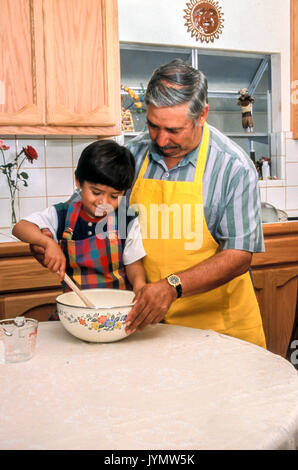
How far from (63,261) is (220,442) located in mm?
706

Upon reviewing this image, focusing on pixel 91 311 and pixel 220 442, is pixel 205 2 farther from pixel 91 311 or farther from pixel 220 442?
pixel 220 442

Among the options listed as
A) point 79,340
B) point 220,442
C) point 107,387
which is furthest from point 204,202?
point 220,442

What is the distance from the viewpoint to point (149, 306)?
1.16 metres

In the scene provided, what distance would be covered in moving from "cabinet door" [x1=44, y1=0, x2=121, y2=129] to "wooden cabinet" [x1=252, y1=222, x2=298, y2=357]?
3.67 feet

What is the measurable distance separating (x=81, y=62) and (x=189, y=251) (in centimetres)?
154

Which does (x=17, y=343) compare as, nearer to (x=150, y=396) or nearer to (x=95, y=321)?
(x=95, y=321)

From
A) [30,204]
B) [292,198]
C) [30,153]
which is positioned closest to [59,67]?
[30,153]

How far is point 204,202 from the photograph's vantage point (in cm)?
150

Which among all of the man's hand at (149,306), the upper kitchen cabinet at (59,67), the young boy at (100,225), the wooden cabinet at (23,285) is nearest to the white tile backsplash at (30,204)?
the upper kitchen cabinet at (59,67)

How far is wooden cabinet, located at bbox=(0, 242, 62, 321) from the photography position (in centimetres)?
233

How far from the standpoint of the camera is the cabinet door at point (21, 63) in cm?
247

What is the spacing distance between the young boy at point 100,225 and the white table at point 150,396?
351 millimetres

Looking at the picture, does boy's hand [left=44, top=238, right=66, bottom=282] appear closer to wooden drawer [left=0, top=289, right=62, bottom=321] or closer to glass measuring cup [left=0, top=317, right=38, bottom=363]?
glass measuring cup [left=0, top=317, right=38, bottom=363]

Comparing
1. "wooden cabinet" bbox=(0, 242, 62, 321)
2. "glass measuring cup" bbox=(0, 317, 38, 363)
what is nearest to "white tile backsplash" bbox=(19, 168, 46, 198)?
"wooden cabinet" bbox=(0, 242, 62, 321)
